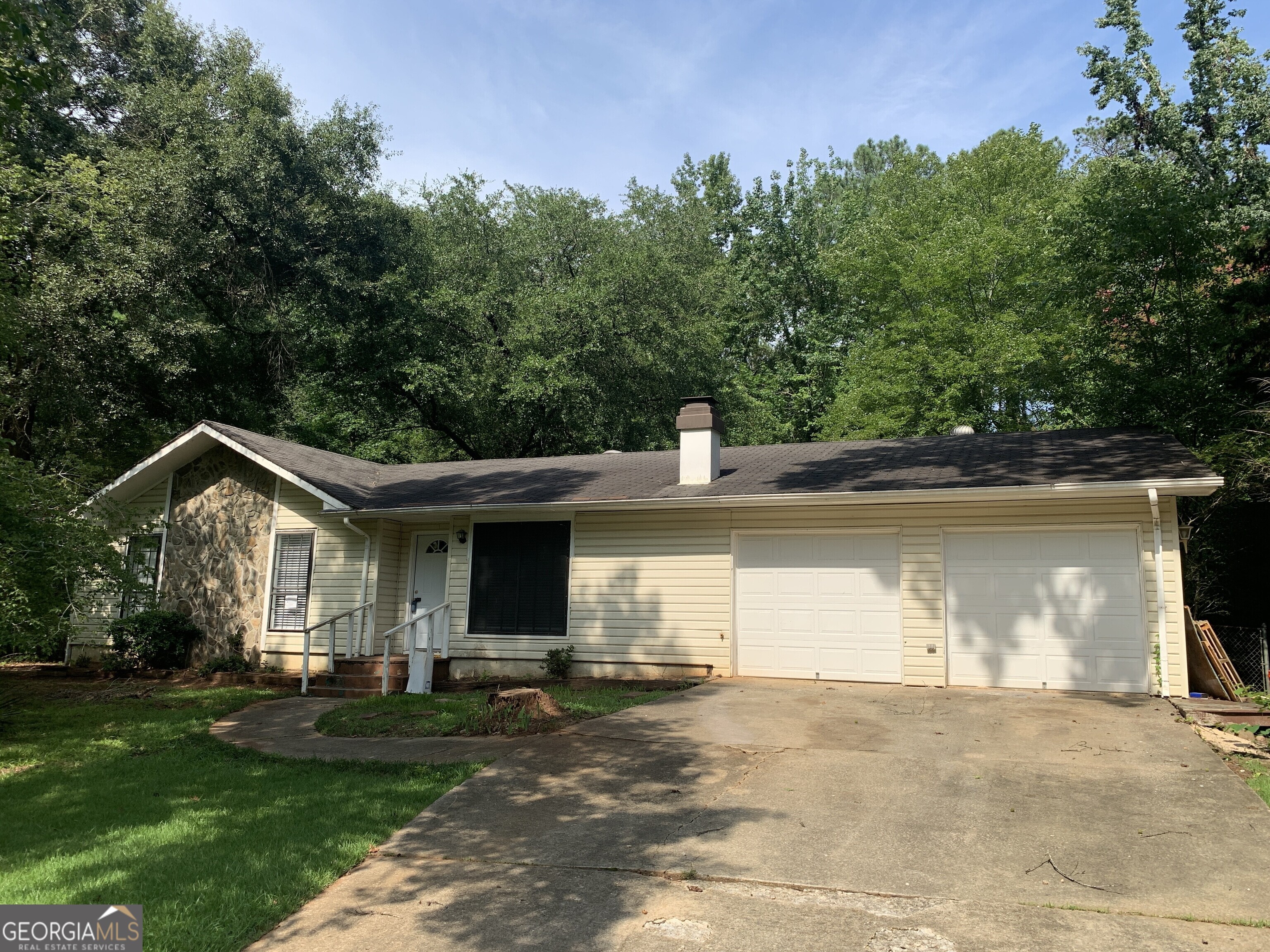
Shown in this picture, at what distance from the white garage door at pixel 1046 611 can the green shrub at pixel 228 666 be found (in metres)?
11.2

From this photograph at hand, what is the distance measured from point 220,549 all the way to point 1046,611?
13177mm

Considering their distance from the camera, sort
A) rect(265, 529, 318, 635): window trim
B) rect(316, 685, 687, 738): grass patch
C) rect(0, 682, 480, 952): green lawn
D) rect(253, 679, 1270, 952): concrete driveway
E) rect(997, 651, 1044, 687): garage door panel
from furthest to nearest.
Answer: rect(265, 529, 318, 635): window trim < rect(997, 651, 1044, 687): garage door panel < rect(316, 685, 687, 738): grass patch < rect(0, 682, 480, 952): green lawn < rect(253, 679, 1270, 952): concrete driveway

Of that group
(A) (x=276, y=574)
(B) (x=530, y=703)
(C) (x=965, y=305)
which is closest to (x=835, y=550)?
(B) (x=530, y=703)

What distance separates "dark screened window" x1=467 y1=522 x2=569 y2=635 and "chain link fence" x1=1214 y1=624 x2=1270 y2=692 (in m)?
9.84

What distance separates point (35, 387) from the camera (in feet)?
54.2

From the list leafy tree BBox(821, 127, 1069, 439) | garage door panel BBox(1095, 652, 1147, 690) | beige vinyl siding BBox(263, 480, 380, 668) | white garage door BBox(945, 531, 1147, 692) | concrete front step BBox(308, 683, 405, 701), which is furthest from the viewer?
leafy tree BBox(821, 127, 1069, 439)

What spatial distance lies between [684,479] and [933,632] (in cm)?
434

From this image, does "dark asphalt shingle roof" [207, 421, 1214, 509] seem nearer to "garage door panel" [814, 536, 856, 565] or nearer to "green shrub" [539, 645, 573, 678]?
"garage door panel" [814, 536, 856, 565]

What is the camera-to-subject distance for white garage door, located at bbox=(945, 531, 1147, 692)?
1007 cm

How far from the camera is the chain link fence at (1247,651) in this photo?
1177cm

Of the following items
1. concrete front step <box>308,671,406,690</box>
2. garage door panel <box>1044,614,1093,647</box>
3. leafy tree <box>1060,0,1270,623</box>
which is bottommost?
concrete front step <box>308,671,406,690</box>

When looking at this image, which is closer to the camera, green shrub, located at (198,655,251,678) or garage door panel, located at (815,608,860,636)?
garage door panel, located at (815,608,860,636)

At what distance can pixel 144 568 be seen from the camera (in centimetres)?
1391

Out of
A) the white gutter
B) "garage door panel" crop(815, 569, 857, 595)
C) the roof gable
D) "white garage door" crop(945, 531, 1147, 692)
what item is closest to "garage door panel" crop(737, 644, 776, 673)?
"garage door panel" crop(815, 569, 857, 595)
